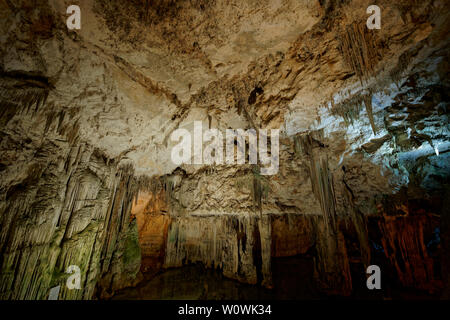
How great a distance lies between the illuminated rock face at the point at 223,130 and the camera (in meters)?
2.74

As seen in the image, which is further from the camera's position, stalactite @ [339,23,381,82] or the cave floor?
the cave floor

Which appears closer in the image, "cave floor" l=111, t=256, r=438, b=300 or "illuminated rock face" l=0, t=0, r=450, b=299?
"illuminated rock face" l=0, t=0, r=450, b=299

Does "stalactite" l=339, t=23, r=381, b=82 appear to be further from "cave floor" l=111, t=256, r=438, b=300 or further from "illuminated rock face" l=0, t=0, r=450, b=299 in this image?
"cave floor" l=111, t=256, r=438, b=300

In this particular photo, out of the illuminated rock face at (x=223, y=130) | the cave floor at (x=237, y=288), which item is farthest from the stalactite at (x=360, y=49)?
the cave floor at (x=237, y=288)

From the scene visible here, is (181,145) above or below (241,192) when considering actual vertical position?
above

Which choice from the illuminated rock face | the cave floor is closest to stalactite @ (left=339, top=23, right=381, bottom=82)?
the illuminated rock face

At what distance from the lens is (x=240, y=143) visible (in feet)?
16.6

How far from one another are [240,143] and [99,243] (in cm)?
444

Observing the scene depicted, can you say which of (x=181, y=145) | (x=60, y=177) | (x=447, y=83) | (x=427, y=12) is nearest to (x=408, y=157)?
(x=447, y=83)

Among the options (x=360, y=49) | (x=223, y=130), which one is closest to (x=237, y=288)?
(x=223, y=130)

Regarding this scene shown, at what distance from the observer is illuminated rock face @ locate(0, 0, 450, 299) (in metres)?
2.74

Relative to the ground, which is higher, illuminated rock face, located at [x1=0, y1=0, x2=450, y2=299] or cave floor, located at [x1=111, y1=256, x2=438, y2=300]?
illuminated rock face, located at [x1=0, y1=0, x2=450, y2=299]

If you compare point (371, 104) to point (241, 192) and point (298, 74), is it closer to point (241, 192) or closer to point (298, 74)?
point (298, 74)

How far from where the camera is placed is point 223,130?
497 centimetres
